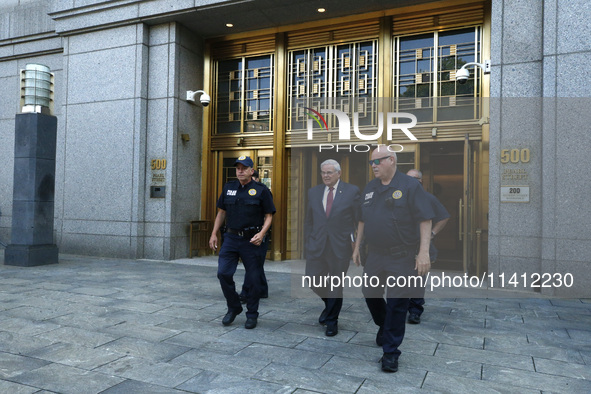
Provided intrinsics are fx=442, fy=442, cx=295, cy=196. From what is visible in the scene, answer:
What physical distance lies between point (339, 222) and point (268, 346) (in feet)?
4.62

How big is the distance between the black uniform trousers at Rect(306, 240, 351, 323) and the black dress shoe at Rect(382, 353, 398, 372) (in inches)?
41.5

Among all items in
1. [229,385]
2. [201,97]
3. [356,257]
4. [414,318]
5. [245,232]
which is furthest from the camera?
[201,97]

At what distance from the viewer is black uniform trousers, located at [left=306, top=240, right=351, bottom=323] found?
15.2 feet

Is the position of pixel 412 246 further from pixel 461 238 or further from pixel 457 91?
pixel 457 91

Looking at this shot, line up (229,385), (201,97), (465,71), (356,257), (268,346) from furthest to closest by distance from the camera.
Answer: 1. (201,97)
2. (465,71)
3. (356,257)
4. (268,346)
5. (229,385)

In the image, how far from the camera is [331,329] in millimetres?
4578

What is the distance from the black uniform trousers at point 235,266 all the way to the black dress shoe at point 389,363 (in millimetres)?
1689

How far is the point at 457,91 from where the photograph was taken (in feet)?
28.9

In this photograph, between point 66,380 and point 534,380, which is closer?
point 66,380

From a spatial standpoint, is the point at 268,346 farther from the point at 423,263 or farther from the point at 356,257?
the point at 423,263

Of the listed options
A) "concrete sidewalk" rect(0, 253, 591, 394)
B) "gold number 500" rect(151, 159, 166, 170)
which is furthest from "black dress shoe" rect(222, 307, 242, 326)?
"gold number 500" rect(151, 159, 166, 170)

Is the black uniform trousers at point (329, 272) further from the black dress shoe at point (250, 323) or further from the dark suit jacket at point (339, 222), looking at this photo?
the black dress shoe at point (250, 323)

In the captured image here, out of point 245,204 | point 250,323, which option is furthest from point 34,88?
point 250,323

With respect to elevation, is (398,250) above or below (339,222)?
below
